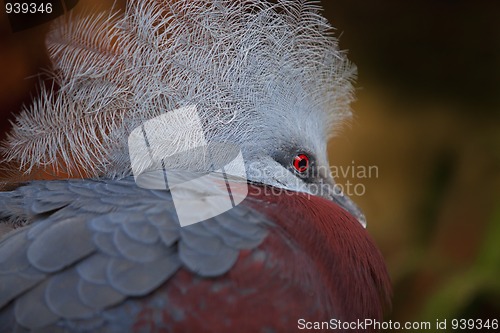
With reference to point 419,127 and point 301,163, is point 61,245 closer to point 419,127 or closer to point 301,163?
point 301,163

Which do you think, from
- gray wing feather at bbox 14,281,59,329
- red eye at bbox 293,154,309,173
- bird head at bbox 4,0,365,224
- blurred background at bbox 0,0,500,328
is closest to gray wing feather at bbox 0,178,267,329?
gray wing feather at bbox 14,281,59,329

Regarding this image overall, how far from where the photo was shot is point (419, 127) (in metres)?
2.29

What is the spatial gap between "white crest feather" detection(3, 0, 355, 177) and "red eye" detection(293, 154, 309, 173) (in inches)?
4.9

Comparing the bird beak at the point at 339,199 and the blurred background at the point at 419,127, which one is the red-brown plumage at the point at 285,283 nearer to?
the bird beak at the point at 339,199

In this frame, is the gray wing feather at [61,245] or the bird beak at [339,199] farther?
the bird beak at [339,199]

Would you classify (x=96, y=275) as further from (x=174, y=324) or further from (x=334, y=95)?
(x=334, y=95)

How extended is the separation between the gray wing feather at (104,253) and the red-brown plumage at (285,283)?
0.10ft

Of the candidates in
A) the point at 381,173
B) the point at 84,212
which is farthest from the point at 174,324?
the point at 381,173

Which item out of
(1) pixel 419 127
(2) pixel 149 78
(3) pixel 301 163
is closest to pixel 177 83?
(2) pixel 149 78

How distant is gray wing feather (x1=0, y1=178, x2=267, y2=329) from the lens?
2.81ft

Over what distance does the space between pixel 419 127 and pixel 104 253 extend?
1795 mm

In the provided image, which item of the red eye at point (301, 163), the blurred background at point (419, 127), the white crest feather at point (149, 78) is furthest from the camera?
the blurred background at point (419, 127)

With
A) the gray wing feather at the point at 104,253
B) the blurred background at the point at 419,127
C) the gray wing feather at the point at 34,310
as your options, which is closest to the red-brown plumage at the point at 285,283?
the gray wing feather at the point at 104,253

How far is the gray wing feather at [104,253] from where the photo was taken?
0.86 m
